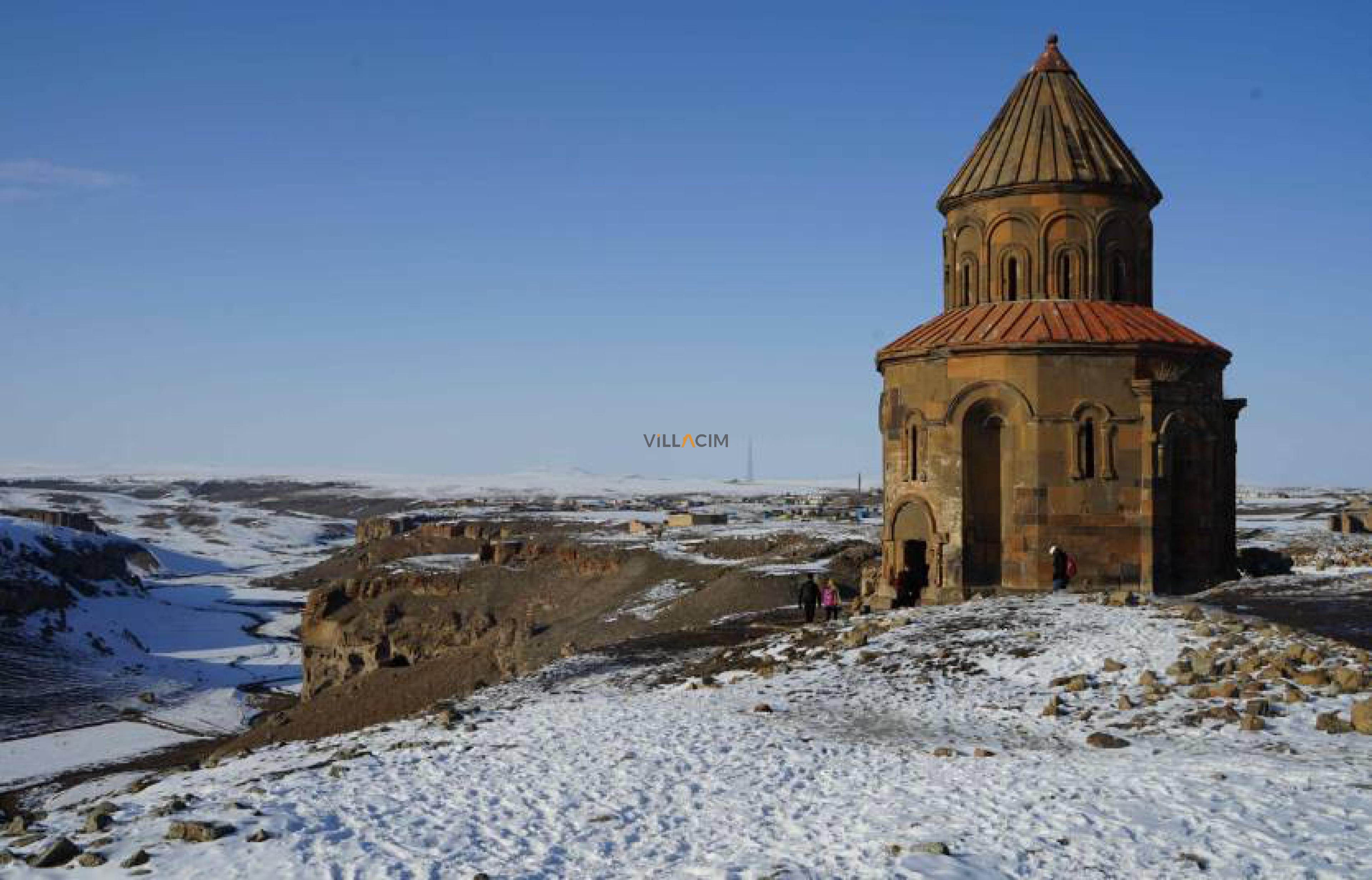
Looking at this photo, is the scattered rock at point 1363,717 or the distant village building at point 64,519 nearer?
the scattered rock at point 1363,717

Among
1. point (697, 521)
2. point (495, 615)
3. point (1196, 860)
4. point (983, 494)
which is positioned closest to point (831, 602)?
point (983, 494)

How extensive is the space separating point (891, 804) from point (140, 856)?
250 inches

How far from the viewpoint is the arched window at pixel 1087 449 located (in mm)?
22984

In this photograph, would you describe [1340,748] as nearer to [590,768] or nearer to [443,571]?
[590,768]

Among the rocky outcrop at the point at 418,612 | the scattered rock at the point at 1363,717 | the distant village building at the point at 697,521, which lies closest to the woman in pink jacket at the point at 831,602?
the scattered rock at the point at 1363,717

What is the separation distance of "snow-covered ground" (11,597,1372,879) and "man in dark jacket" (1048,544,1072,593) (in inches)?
206

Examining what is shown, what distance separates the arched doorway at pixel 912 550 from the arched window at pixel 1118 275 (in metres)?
6.08

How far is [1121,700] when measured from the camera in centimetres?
1382

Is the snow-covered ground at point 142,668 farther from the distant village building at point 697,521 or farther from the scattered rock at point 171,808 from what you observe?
the distant village building at point 697,521

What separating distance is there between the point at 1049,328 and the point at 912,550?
521 cm

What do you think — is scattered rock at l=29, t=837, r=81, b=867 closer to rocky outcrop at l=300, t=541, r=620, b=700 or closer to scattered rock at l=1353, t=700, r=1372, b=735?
scattered rock at l=1353, t=700, r=1372, b=735

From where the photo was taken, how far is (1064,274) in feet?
81.3

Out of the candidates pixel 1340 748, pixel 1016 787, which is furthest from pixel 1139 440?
pixel 1016 787

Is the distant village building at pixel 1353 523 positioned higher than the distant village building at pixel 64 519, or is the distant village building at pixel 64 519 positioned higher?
the distant village building at pixel 1353 523
